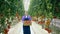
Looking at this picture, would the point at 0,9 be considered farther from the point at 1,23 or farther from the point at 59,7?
the point at 59,7

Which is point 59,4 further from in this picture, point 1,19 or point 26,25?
point 1,19

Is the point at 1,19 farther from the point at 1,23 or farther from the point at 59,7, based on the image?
the point at 59,7

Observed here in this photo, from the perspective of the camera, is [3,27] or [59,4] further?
[3,27]

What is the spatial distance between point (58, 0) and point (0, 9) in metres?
3.39

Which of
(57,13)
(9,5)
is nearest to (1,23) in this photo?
(9,5)

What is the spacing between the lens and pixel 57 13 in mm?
13914

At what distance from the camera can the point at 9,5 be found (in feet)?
48.7

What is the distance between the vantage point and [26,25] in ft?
45.9

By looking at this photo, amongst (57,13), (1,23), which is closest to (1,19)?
(1,23)

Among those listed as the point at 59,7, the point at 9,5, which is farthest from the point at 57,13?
the point at 9,5

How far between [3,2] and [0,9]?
0.69 meters

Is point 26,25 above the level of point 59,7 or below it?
below

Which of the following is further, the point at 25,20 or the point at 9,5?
the point at 9,5

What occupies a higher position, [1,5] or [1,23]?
[1,5]
